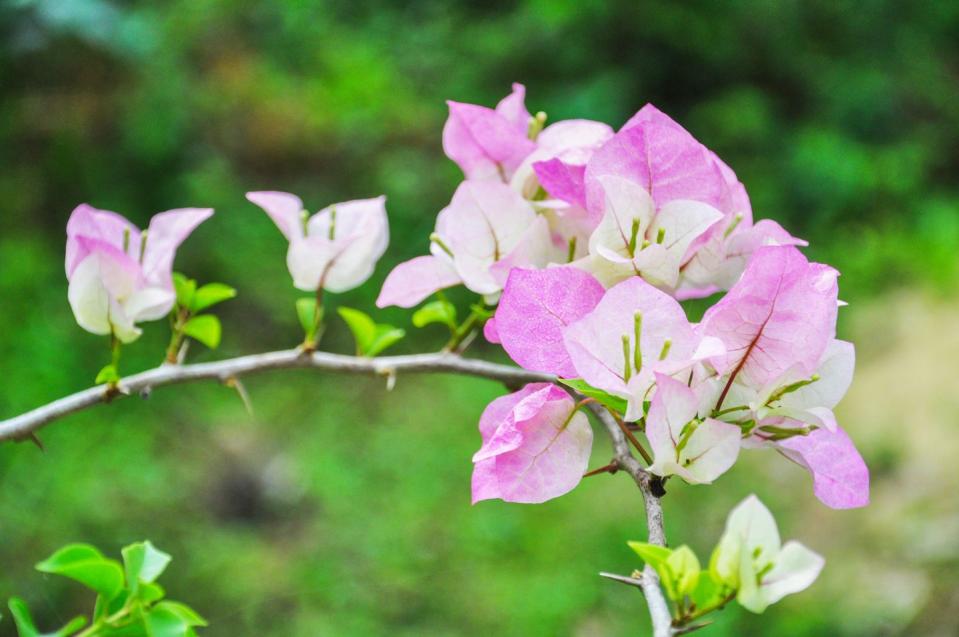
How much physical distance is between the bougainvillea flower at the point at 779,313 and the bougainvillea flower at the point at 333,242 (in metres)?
0.18

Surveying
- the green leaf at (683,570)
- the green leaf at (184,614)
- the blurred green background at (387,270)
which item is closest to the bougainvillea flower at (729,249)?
the green leaf at (683,570)

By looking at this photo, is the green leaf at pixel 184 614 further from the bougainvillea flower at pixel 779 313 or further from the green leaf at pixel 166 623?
the bougainvillea flower at pixel 779 313

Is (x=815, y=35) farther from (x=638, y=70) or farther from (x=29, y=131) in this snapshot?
(x=29, y=131)

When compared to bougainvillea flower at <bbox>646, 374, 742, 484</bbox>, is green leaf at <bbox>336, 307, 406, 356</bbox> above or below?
below

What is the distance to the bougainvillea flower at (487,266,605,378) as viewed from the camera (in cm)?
32

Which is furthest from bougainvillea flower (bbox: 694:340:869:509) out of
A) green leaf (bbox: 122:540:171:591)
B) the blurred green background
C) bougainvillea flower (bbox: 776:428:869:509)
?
the blurred green background

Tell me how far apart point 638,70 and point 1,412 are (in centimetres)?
172

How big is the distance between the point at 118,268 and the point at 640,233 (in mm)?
214

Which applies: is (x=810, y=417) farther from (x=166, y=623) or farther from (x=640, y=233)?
(x=166, y=623)

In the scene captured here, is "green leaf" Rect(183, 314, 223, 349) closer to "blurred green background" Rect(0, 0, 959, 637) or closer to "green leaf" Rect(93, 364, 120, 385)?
"green leaf" Rect(93, 364, 120, 385)

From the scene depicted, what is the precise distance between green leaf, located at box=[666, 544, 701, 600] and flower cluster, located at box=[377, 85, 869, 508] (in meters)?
0.02

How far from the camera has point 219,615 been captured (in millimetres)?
1323

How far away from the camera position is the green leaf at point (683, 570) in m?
0.30

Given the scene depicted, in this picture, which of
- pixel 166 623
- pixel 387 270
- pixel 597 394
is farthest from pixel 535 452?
pixel 387 270
